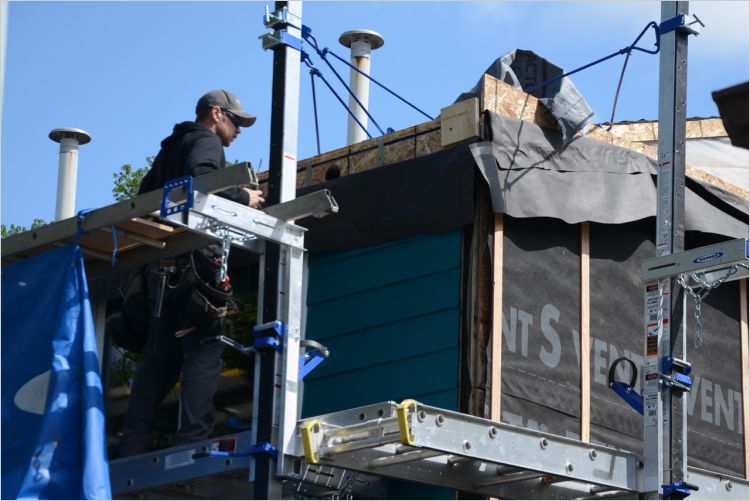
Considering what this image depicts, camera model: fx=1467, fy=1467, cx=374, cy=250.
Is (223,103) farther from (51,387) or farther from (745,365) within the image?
(745,365)

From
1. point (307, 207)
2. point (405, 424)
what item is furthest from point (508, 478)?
point (307, 207)

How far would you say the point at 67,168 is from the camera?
18016 millimetres

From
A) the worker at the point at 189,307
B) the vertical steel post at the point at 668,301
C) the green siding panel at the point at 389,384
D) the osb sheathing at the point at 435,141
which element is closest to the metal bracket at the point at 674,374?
the vertical steel post at the point at 668,301

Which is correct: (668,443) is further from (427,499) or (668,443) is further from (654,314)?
(427,499)

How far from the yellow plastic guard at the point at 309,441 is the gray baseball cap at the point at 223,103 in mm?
2515

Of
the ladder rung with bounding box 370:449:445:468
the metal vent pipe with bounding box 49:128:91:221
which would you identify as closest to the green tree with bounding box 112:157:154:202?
the metal vent pipe with bounding box 49:128:91:221

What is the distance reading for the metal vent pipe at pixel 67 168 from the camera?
1784 cm

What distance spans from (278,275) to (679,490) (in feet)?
8.87

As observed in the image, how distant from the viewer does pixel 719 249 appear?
8.80m

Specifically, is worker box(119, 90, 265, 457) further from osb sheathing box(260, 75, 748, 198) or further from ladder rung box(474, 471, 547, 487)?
ladder rung box(474, 471, 547, 487)

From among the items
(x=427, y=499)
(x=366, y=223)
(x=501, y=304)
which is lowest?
(x=427, y=499)

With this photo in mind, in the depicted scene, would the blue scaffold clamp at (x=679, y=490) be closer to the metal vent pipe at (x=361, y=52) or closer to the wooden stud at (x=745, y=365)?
the wooden stud at (x=745, y=365)

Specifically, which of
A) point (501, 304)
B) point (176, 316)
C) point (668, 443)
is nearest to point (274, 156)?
point (176, 316)

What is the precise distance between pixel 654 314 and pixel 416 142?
259 cm
